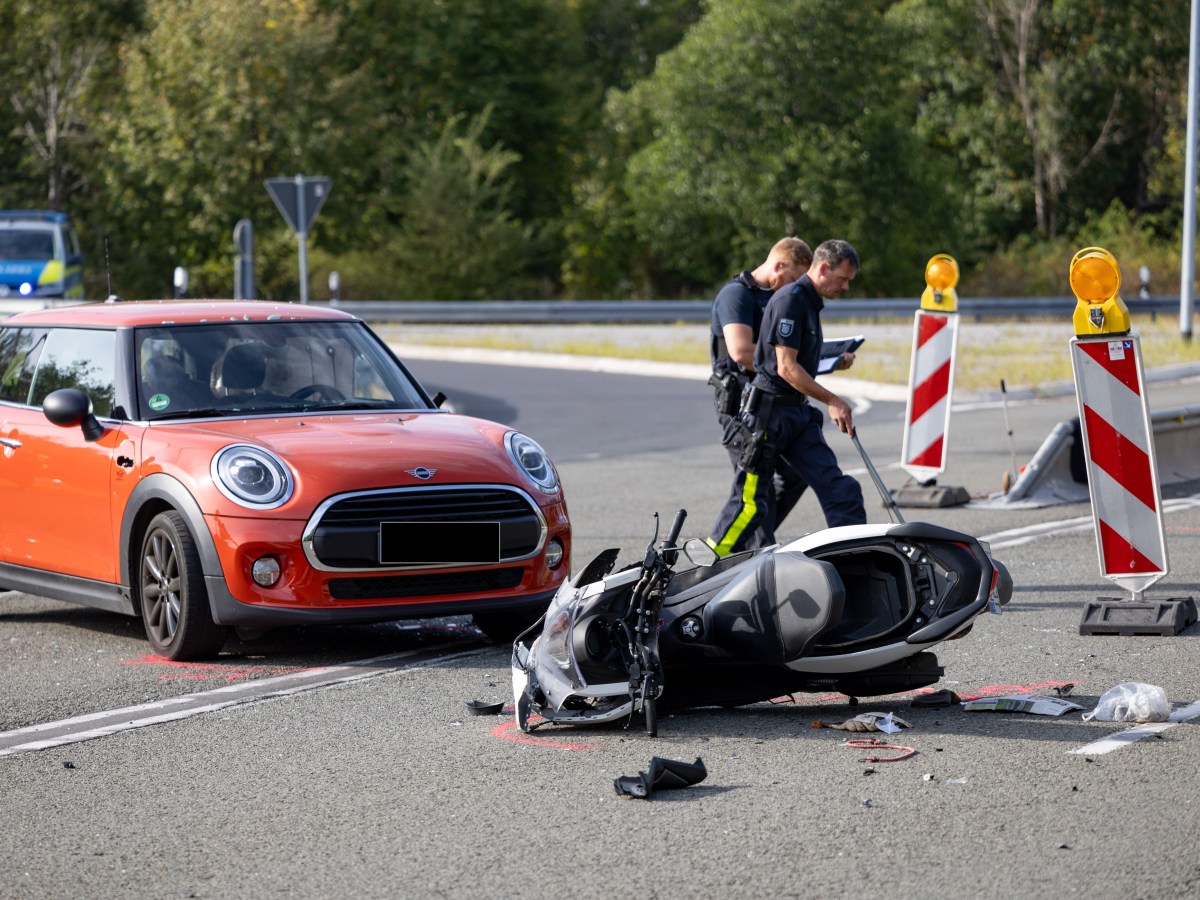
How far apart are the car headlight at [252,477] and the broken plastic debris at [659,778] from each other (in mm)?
2404

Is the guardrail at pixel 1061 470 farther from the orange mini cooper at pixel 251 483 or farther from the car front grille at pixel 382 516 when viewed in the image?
the car front grille at pixel 382 516

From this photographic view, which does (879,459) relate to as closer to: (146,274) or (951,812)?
(951,812)

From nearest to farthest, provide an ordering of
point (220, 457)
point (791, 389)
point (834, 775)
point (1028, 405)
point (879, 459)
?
point (834, 775) → point (220, 457) → point (791, 389) → point (879, 459) → point (1028, 405)

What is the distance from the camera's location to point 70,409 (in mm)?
7832

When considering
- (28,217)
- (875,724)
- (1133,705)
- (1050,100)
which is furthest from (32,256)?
(1133,705)

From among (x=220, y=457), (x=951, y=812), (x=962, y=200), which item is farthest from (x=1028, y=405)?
(x=962, y=200)

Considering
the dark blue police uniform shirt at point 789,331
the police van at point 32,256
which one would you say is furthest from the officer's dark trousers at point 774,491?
the police van at point 32,256

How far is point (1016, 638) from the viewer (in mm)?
7586

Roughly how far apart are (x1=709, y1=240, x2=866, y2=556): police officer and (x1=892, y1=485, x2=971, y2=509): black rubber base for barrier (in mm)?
3588

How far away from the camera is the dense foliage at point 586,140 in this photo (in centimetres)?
4516

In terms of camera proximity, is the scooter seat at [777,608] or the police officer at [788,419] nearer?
the scooter seat at [777,608]

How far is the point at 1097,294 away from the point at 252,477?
352 cm

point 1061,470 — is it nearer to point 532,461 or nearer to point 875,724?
point 532,461

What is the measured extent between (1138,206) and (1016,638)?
148 ft
